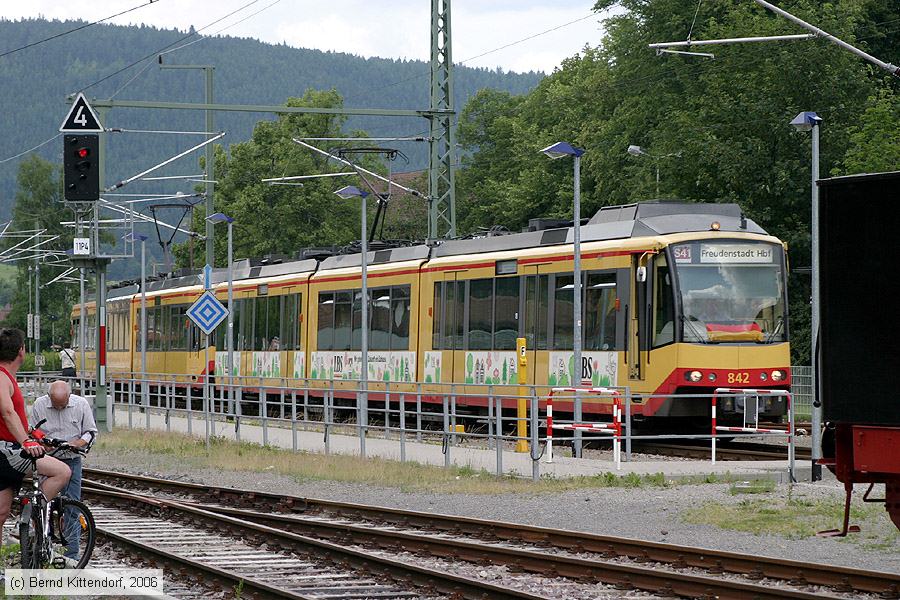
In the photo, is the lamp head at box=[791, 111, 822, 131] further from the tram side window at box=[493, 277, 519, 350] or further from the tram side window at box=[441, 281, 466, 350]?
the tram side window at box=[441, 281, 466, 350]

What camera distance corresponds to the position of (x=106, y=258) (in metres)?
30.3

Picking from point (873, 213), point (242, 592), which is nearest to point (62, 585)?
point (242, 592)

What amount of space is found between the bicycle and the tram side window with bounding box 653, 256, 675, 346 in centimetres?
1338

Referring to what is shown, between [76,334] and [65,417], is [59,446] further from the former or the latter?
[76,334]

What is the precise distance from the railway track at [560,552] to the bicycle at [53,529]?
3.22m

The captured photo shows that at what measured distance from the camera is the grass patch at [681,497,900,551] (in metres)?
14.4

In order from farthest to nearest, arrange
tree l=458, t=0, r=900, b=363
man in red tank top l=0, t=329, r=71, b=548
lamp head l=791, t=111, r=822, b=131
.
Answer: tree l=458, t=0, r=900, b=363 < lamp head l=791, t=111, r=822, b=131 < man in red tank top l=0, t=329, r=71, b=548

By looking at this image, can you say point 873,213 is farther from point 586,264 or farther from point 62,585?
point 586,264

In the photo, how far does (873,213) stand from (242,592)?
5323mm

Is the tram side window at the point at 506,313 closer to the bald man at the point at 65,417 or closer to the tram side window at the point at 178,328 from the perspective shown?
the bald man at the point at 65,417

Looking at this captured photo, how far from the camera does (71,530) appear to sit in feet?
38.0

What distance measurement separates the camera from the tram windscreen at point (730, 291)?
23.8m

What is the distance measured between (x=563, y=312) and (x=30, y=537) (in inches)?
616

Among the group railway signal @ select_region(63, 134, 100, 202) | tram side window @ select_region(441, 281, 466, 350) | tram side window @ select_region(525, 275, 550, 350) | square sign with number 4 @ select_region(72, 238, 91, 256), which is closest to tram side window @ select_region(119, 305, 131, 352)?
square sign with number 4 @ select_region(72, 238, 91, 256)
